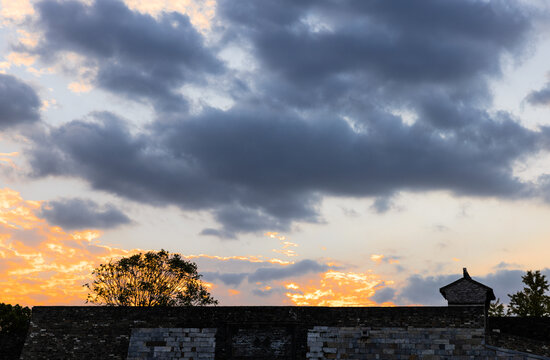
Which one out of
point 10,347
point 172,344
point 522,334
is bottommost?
point 10,347

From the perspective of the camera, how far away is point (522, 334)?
1262 inches

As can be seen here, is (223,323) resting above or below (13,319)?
above

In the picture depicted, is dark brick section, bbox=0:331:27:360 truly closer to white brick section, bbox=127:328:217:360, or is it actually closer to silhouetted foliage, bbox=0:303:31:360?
white brick section, bbox=127:328:217:360

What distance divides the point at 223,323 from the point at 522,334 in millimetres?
18601

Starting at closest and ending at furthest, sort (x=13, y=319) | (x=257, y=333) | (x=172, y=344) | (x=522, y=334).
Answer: (x=257, y=333) < (x=172, y=344) < (x=522, y=334) < (x=13, y=319)

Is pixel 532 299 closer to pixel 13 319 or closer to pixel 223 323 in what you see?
pixel 223 323

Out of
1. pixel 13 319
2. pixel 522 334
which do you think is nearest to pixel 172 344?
pixel 522 334

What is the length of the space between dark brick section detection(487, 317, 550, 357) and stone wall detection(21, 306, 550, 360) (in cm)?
82

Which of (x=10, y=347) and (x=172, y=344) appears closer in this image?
(x=172, y=344)

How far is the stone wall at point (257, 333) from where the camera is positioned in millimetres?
25938

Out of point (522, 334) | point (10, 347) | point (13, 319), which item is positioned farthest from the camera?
point (13, 319)

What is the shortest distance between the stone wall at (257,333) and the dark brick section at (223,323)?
1.8 inches

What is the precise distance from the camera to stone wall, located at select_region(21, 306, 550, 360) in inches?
1021

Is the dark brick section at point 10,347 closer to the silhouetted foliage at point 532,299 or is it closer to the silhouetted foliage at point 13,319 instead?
the silhouetted foliage at point 13,319
